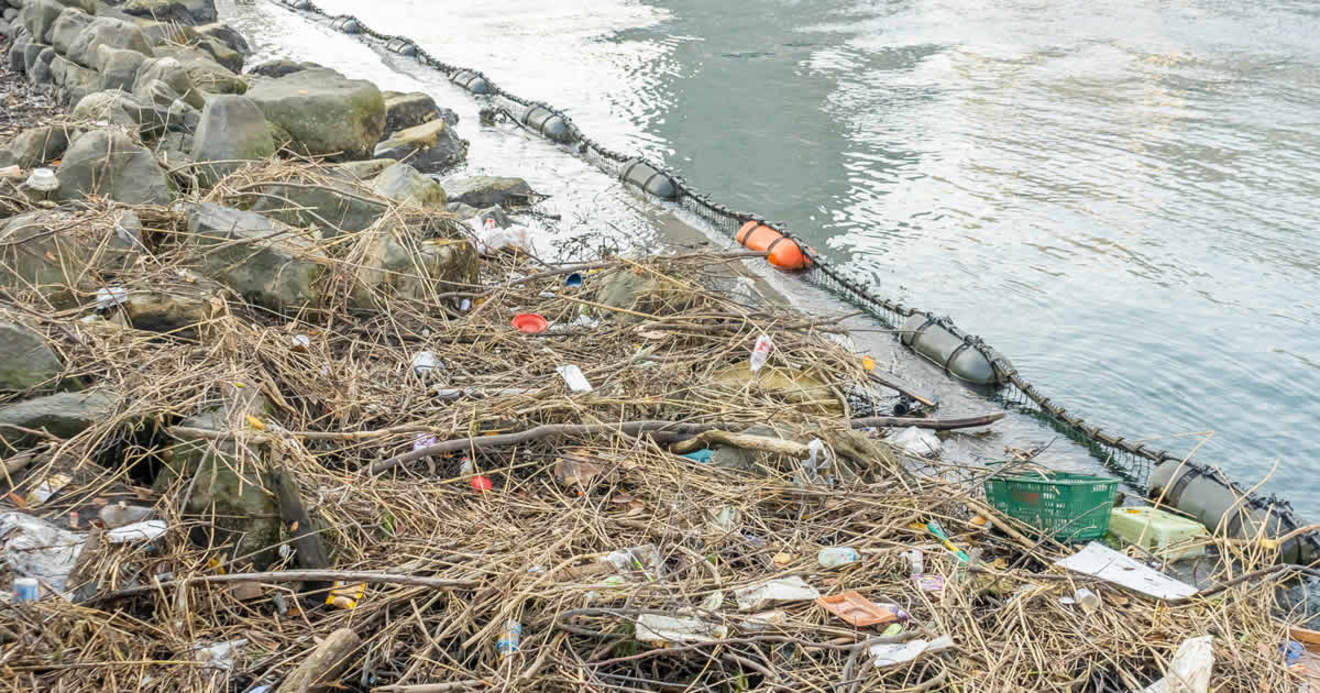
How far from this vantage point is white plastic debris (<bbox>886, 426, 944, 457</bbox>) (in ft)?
16.0

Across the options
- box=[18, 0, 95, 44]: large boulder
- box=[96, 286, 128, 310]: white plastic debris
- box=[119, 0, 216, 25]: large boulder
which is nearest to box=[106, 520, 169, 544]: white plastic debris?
box=[96, 286, 128, 310]: white plastic debris

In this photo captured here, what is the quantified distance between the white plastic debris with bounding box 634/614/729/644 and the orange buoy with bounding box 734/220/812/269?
14.7 feet

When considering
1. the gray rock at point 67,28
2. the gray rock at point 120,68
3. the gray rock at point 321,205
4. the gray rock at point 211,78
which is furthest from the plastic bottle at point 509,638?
A: the gray rock at point 67,28

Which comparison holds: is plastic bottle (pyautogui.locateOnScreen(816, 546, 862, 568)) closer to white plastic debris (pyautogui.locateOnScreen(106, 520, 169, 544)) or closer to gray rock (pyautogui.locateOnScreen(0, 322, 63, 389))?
white plastic debris (pyautogui.locateOnScreen(106, 520, 169, 544))

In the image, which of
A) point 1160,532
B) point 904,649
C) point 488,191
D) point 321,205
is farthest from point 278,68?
point 904,649

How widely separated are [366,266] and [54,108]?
6.94 meters

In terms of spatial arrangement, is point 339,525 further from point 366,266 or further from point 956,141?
point 956,141

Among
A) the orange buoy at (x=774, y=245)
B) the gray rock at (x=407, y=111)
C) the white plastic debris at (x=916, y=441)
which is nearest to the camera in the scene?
the white plastic debris at (x=916, y=441)

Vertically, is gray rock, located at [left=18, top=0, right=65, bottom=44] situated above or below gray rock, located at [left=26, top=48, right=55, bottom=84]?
above

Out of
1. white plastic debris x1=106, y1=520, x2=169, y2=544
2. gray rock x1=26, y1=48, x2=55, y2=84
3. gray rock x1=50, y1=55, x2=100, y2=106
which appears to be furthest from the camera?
gray rock x1=26, y1=48, x2=55, y2=84

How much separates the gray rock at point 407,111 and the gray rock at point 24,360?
6859mm

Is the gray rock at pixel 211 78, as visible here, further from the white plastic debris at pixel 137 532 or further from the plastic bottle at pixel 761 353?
the white plastic debris at pixel 137 532

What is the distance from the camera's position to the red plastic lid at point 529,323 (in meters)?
5.55

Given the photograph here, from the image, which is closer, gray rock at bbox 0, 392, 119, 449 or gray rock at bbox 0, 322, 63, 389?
gray rock at bbox 0, 392, 119, 449
